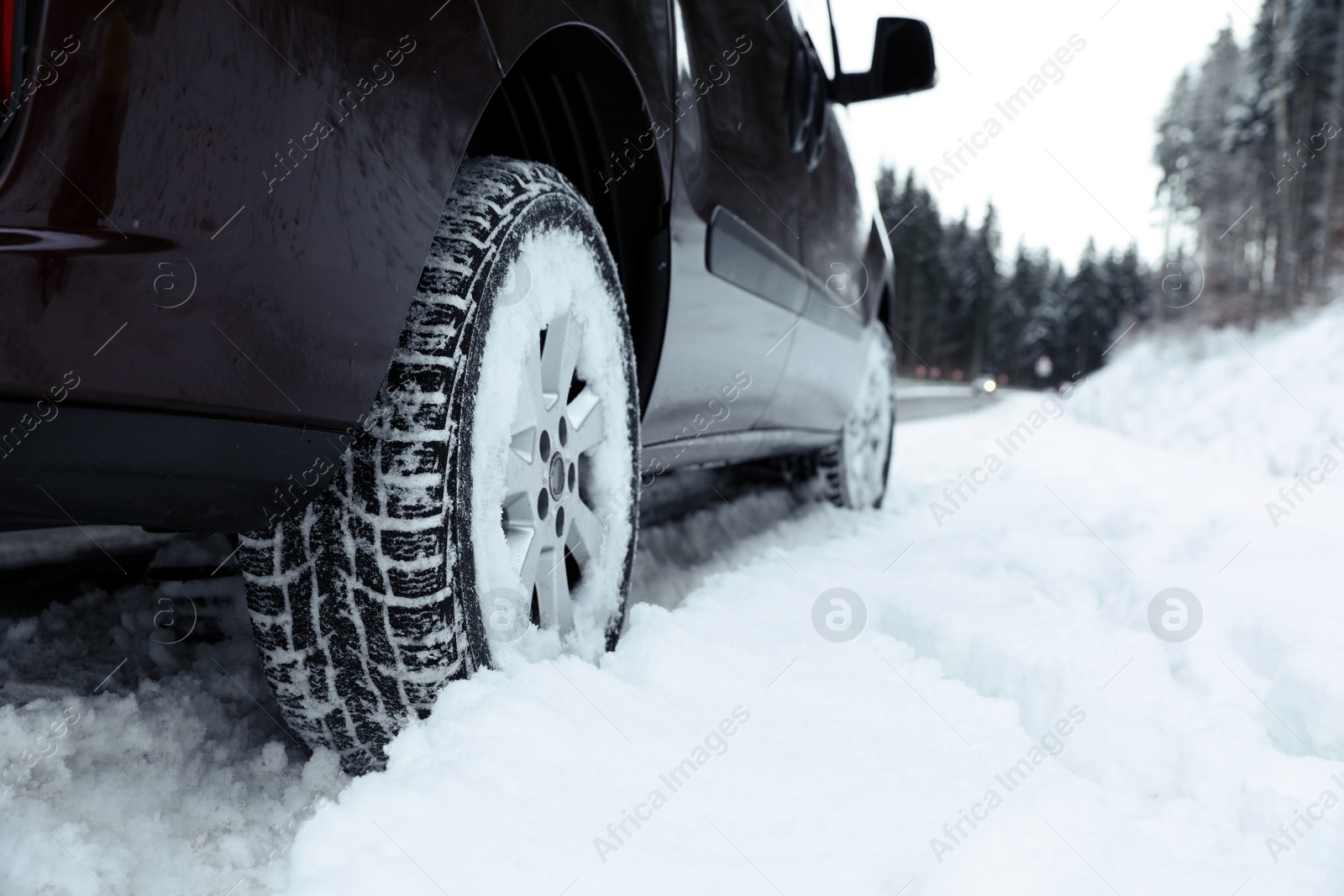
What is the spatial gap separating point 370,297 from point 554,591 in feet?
1.99

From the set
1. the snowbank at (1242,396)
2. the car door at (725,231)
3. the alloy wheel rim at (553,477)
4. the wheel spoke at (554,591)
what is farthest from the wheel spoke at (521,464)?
the snowbank at (1242,396)

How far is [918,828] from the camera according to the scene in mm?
1129

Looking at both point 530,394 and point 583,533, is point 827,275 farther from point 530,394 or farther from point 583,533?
point 530,394

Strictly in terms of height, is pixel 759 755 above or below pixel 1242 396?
above

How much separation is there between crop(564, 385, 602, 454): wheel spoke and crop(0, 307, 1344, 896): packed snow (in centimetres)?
37

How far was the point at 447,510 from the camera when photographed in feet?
3.66

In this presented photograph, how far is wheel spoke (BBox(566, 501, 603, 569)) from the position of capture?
5.03ft

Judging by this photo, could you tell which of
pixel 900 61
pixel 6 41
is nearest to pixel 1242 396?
pixel 900 61

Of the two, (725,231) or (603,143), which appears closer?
(603,143)

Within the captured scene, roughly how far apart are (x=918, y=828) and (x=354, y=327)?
892 millimetres

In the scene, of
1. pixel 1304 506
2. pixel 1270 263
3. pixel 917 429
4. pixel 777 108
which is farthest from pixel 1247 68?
pixel 777 108

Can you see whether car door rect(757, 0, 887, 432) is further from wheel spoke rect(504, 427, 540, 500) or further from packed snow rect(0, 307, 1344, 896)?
wheel spoke rect(504, 427, 540, 500)

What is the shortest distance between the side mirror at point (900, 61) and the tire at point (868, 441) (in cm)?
120

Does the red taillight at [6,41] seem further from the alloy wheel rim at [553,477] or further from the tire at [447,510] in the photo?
the alloy wheel rim at [553,477]
